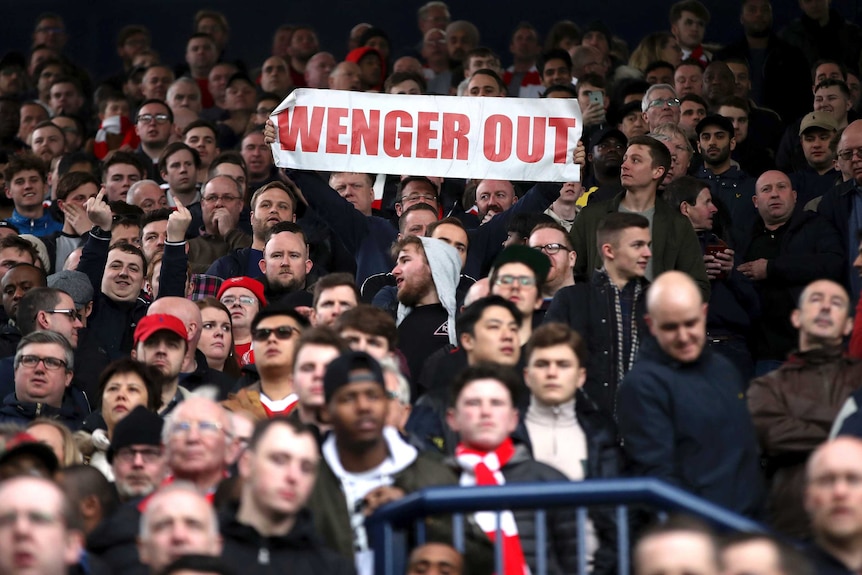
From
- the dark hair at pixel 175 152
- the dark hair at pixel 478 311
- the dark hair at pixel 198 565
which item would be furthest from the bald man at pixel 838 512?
the dark hair at pixel 175 152

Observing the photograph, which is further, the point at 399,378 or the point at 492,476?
the point at 399,378

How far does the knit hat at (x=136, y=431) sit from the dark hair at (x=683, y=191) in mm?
3932

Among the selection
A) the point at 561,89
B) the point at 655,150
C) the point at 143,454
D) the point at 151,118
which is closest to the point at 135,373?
the point at 143,454

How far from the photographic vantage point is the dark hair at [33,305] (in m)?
9.70

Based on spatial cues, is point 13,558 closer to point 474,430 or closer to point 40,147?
point 474,430

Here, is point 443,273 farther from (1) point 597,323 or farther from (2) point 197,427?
(2) point 197,427

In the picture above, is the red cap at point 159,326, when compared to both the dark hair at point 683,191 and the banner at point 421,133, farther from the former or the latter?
the dark hair at point 683,191

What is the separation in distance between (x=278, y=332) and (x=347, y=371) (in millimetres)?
1728

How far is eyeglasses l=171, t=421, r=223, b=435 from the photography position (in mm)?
6727

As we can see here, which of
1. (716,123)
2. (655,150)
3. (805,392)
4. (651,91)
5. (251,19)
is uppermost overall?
(251,19)

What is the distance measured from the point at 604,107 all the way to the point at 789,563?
7700mm

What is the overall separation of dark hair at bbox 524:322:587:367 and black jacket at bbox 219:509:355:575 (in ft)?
5.58

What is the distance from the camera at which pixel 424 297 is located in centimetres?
920

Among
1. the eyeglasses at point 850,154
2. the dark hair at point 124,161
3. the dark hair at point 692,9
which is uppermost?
the dark hair at point 692,9
